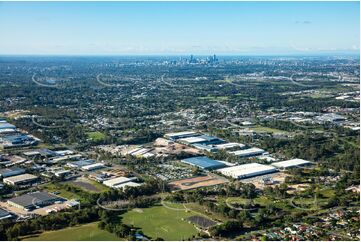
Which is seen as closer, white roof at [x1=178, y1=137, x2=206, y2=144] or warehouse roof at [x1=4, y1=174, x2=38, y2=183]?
warehouse roof at [x1=4, y1=174, x2=38, y2=183]

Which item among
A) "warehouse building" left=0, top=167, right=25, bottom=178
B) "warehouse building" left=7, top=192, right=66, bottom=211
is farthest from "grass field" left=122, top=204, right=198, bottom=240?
"warehouse building" left=0, top=167, right=25, bottom=178

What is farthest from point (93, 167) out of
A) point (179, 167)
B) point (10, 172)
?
point (179, 167)

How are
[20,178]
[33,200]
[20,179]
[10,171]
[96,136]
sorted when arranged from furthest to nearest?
[96,136]
[10,171]
[20,178]
[20,179]
[33,200]

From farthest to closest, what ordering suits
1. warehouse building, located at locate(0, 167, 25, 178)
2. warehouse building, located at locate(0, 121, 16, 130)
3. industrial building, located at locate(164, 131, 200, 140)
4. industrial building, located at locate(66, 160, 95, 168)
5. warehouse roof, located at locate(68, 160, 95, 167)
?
warehouse building, located at locate(0, 121, 16, 130) → industrial building, located at locate(164, 131, 200, 140) → warehouse roof, located at locate(68, 160, 95, 167) → industrial building, located at locate(66, 160, 95, 168) → warehouse building, located at locate(0, 167, 25, 178)

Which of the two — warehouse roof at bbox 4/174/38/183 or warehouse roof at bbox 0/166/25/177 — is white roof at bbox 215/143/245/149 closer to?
warehouse roof at bbox 4/174/38/183

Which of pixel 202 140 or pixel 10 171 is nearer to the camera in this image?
pixel 10 171

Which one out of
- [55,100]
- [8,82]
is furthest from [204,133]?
[8,82]

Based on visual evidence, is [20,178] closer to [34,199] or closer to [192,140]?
[34,199]

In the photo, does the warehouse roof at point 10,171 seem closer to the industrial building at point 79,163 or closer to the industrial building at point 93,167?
the industrial building at point 79,163
